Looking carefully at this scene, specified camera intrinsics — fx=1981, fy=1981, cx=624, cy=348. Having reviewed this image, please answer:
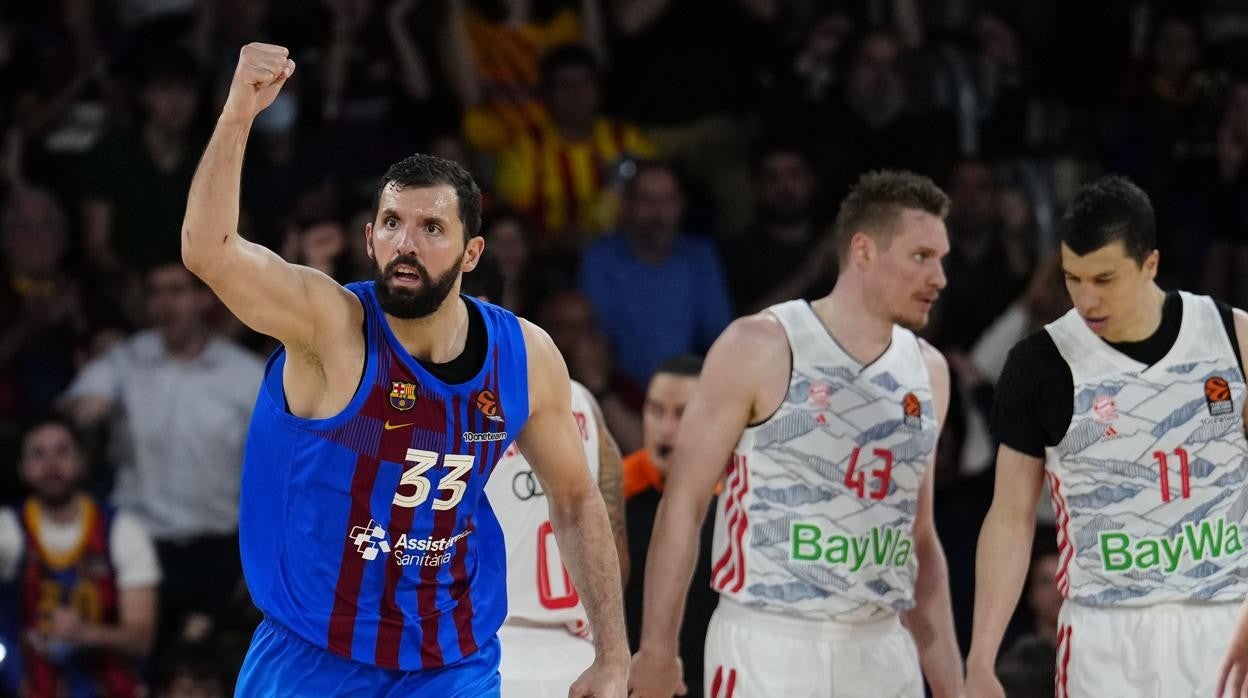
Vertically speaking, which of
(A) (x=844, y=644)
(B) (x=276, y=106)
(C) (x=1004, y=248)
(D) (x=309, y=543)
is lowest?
(A) (x=844, y=644)

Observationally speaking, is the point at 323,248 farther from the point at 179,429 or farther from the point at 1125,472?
the point at 1125,472

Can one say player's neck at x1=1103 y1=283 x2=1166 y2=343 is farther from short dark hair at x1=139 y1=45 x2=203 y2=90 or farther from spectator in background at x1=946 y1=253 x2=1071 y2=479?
short dark hair at x1=139 y1=45 x2=203 y2=90

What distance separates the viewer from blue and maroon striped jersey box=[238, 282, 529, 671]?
192 inches

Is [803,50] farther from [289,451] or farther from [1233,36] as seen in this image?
[289,451]

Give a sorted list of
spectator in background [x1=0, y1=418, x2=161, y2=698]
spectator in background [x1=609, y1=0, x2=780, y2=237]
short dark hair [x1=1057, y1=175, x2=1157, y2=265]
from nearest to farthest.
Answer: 1. short dark hair [x1=1057, y1=175, x2=1157, y2=265]
2. spectator in background [x1=0, y1=418, x2=161, y2=698]
3. spectator in background [x1=609, y1=0, x2=780, y2=237]

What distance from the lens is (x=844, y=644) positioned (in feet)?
20.3

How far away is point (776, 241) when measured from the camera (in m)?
9.84

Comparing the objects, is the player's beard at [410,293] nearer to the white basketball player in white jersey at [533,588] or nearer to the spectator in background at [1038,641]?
the white basketball player in white jersey at [533,588]

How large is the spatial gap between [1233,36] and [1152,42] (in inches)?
23.5

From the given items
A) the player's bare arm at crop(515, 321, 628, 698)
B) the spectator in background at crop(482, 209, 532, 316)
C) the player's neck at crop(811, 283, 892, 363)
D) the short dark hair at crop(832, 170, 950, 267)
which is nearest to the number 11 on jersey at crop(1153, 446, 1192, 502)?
the player's neck at crop(811, 283, 892, 363)

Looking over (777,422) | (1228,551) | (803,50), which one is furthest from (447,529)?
(803,50)

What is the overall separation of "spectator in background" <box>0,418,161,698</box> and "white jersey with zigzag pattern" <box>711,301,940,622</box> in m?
3.51

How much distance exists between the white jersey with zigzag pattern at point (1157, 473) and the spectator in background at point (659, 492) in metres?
1.97

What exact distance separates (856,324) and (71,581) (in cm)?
415
